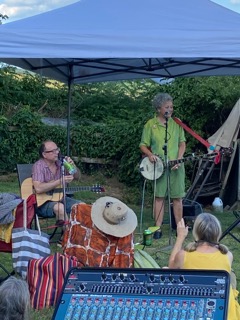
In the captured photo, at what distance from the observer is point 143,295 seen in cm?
232

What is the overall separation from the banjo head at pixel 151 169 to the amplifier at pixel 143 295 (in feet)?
14.2

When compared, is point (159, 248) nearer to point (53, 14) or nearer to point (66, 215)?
point (66, 215)

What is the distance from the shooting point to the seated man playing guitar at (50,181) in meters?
5.99

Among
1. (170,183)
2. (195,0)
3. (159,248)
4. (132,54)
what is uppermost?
(195,0)

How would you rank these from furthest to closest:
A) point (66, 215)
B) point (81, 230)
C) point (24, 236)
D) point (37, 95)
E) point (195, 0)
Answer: point (37, 95) < point (195, 0) < point (66, 215) < point (81, 230) < point (24, 236)

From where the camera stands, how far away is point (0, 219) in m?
4.63

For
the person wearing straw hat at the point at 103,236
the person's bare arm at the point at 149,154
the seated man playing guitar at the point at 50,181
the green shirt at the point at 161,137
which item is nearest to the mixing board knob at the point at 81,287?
the person wearing straw hat at the point at 103,236

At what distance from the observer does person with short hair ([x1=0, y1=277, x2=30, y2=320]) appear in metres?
2.27

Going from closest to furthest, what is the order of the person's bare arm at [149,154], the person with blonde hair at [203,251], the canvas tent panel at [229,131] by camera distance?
the person with blonde hair at [203,251]
the person's bare arm at [149,154]
the canvas tent panel at [229,131]

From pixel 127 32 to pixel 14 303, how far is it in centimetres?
365

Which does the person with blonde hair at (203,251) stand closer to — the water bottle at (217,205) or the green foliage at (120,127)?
the water bottle at (217,205)

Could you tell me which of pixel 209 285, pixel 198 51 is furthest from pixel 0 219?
pixel 209 285

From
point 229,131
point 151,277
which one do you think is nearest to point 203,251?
point 151,277

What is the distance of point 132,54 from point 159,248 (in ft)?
6.66
